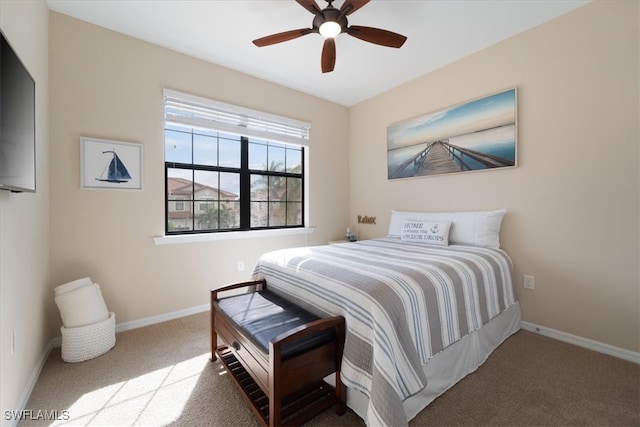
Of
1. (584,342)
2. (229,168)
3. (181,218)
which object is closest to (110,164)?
(181,218)

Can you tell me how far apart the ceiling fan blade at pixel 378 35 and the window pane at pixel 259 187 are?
6.41 feet

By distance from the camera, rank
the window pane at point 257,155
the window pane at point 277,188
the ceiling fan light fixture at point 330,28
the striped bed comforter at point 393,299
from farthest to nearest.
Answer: the window pane at point 277,188 → the window pane at point 257,155 → the ceiling fan light fixture at point 330,28 → the striped bed comforter at point 393,299

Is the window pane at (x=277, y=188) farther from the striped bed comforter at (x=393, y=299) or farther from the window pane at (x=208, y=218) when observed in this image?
the striped bed comforter at (x=393, y=299)

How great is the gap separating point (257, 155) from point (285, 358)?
266 centimetres

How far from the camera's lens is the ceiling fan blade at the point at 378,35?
2.00 metres

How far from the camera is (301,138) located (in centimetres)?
371

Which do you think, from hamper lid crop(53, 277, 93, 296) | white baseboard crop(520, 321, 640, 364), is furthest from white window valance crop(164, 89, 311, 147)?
white baseboard crop(520, 321, 640, 364)

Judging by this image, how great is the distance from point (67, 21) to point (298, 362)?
10.4 feet

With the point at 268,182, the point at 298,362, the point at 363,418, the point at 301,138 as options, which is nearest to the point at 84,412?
the point at 298,362

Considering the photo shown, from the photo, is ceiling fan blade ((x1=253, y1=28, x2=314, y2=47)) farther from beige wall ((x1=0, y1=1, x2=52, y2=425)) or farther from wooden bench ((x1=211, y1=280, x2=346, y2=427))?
wooden bench ((x1=211, y1=280, x2=346, y2=427))

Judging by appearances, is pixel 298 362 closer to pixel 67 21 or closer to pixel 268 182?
pixel 268 182

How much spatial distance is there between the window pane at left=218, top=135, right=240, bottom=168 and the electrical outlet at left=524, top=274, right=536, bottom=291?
10.5ft

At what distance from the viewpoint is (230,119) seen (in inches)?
121

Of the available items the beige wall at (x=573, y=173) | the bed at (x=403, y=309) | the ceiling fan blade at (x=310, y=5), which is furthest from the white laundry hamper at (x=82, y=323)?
the beige wall at (x=573, y=173)
